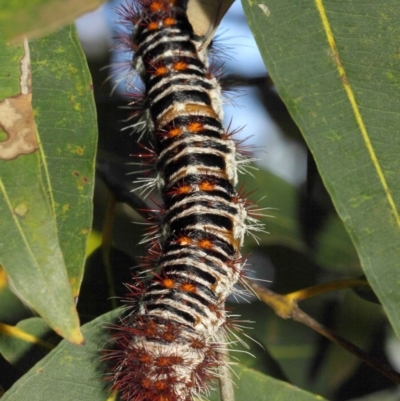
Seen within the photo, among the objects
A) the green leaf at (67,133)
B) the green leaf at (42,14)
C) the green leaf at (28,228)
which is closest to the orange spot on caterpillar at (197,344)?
the green leaf at (67,133)

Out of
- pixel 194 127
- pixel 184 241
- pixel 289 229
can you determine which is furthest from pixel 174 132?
pixel 289 229

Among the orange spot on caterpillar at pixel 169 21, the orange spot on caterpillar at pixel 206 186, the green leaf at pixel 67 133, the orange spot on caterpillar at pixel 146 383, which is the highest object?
the orange spot on caterpillar at pixel 169 21

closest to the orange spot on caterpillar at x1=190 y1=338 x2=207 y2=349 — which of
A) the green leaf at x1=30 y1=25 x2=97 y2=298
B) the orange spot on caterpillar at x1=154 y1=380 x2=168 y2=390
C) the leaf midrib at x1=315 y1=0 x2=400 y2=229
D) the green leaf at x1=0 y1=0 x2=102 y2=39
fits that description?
the orange spot on caterpillar at x1=154 y1=380 x2=168 y2=390

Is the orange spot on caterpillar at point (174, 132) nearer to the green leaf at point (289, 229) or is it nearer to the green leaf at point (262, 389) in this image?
the green leaf at point (262, 389)

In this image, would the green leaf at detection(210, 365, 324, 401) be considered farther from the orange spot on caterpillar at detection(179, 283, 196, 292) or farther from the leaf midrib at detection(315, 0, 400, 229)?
the leaf midrib at detection(315, 0, 400, 229)

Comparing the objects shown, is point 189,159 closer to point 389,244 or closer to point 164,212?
point 164,212

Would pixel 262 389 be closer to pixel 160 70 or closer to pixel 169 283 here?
pixel 169 283
